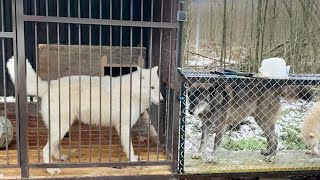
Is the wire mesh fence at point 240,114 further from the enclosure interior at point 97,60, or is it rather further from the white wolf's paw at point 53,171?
the white wolf's paw at point 53,171

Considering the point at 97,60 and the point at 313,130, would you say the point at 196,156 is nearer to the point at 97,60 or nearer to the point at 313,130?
the point at 313,130

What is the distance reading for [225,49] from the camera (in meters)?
9.62

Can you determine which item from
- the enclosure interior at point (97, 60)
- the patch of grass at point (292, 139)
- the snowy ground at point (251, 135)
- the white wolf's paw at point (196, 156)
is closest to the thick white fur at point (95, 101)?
the enclosure interior at point (97, 60)

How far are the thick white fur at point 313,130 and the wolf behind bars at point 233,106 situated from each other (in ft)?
1.32

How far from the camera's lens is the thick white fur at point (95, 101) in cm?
367

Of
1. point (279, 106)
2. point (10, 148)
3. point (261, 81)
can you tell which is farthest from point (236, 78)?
point (10, 148)

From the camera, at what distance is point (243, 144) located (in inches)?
225

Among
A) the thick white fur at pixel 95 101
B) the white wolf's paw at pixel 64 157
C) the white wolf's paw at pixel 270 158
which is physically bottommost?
the white wolf's paw at pixel 270 158

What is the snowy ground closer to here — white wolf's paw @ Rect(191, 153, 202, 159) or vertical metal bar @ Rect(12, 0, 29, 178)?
white wolf's paw @ Rect(191, 153, 202, 159)

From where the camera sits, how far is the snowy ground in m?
5.36

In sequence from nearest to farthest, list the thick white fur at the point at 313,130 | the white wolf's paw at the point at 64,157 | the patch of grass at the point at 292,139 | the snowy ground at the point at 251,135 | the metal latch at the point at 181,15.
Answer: the metal latch at the point at 181,15 < the white wolf's paw at the point at 64,157 < the thick white fur at the point at 313,130 < the snowy ground at the point at 251,135 < the patch of grass at the point at 292,139

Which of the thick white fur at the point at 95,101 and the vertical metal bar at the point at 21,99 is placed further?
the thick white fur at the point at 95,101

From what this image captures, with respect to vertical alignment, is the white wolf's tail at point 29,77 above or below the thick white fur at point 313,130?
above

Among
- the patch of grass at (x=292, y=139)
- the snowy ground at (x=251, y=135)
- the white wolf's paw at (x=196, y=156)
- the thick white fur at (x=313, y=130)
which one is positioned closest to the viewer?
the white wolf's paw at (x=196, y=156)
